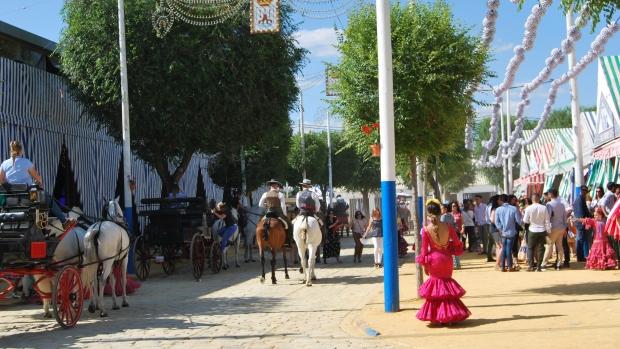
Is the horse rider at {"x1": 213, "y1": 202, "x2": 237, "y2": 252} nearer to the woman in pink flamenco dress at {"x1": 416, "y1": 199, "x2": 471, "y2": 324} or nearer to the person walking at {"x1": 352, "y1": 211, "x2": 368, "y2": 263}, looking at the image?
the person walking at {"x1": 352, "y1": 211, "x2": 368, "y2": 263}

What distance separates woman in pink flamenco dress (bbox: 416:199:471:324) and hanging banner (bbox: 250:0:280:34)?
8.63 metres

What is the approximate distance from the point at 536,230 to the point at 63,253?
11297 mm

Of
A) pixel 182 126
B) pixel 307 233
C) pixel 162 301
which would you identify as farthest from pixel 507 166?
pixel 162 301

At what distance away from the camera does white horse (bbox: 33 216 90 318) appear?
11.5 metres

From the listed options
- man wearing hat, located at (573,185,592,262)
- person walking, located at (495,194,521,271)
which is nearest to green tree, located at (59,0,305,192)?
person walking, located at (495,194,521,271)

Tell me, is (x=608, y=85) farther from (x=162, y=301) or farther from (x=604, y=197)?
(x=162, y=301)

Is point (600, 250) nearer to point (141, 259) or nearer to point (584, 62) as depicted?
point (584, 62)

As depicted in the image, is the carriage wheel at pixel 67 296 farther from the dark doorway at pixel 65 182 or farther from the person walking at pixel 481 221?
the person walking at pixel 481 221

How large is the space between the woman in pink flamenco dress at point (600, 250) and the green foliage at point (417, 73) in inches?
229

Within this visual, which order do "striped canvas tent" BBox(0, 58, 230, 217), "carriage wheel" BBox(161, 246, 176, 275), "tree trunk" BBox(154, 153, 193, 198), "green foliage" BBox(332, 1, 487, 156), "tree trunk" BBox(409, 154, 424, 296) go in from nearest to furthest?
1. "green foliage" BBox(332, 1, 487, 156)
2. "tree trunk" BBox(409, 154, 424, 296)
3. "carriage wheel" BBox(161, 246, 176, 275)
4. "striped canvas tent" BBox(0, 58, 230, 217)
5. "tree trunk" BBox(154, 153, 193, 198)

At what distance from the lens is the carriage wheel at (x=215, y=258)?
2114cm

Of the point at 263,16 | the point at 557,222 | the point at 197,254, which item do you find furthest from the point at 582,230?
the point at 197,254

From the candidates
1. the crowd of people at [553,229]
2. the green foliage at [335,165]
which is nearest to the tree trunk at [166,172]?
the crowd of people at [553,229]

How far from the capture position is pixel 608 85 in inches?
959
